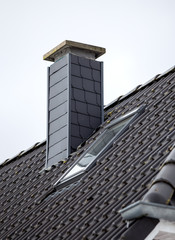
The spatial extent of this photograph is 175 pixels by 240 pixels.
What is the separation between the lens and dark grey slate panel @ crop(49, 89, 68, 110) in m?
13.5

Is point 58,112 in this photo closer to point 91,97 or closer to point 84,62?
point 91,97

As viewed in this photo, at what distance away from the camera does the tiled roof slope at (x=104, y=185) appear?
8477 millimetres

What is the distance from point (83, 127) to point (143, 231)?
20.6 ft

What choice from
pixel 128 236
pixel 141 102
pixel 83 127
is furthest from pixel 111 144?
pixel 128 236

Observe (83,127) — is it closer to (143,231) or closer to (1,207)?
(1,207)

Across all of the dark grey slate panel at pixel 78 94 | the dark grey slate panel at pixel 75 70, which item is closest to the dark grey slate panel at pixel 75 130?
the dark grey slate panel at pixel 78 94

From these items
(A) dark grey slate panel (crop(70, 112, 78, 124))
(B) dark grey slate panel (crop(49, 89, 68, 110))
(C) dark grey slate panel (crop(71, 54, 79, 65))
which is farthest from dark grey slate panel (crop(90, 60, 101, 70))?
(A) dark grey slate panel (crop(70, 112, 78, 124))

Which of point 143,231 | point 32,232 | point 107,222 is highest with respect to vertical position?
point 32,232

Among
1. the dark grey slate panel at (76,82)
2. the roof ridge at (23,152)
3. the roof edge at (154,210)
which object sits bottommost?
the roof edge at (154,210)

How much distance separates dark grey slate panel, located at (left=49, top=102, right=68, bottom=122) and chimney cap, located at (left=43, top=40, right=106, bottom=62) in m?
1.18

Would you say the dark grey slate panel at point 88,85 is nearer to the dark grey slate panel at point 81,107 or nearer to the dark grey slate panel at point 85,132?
the dark grey slate panel at point 81,107

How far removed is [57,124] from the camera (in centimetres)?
1345

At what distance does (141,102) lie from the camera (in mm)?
11711

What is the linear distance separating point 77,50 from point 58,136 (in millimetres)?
1910
